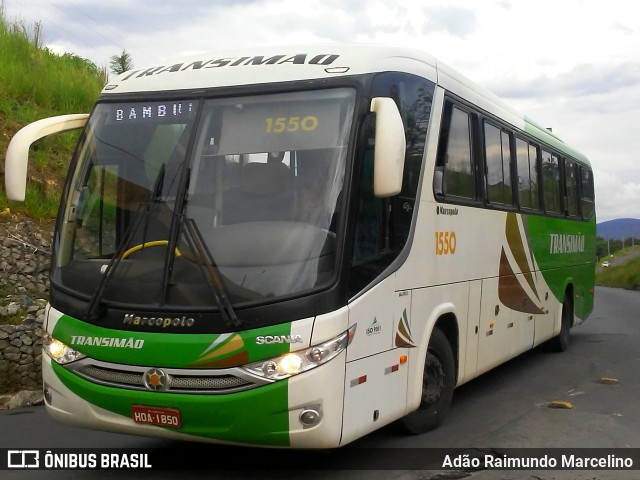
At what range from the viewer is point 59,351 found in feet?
19.9

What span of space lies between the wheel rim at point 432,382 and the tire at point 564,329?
5915mm

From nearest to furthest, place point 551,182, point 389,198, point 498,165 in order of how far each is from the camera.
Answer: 1. point 389,198
2. point 498,165
3. point 551,182

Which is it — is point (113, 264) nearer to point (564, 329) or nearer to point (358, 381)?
point (358, 381)

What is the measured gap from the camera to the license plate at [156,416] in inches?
218

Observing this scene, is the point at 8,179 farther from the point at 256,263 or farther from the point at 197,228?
the point at 256,263

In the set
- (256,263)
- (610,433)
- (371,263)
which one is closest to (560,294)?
(610,433)

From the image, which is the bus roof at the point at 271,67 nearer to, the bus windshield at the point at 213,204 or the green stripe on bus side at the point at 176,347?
the bus windshield at the point at 213,204

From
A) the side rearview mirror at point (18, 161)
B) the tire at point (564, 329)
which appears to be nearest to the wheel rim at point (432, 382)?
the side rearview mirror at point (18, 161)

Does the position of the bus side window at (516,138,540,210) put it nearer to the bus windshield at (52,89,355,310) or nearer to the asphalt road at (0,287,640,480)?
the asphalt road at (0,287,640,480)

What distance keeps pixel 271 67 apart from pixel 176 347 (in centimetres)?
230

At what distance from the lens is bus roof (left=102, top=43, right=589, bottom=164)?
626 centimetres

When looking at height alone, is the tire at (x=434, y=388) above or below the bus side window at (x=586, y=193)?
below

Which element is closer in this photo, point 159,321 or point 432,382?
point 159,321

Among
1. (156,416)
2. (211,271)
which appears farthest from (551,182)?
(156,416)
